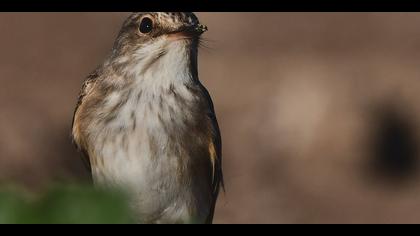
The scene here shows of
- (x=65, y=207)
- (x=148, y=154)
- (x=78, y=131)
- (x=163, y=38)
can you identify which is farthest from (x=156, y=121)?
(x=65, y=207)

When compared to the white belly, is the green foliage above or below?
above

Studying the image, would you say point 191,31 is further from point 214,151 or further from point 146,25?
point 214,151

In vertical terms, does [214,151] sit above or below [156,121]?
below

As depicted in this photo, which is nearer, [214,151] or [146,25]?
[146,25]

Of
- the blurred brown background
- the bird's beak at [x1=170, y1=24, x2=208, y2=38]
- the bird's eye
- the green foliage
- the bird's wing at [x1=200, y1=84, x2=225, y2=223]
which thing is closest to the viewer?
the green foliage

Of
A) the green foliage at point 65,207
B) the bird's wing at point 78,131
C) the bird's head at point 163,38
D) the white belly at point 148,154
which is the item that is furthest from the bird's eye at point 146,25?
the green foliage at point 65,207

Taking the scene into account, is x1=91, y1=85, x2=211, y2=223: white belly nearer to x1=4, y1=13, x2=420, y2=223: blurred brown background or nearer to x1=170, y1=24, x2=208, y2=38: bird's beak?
x1=170, y1=24, x2=208, y2=38: bird's beak

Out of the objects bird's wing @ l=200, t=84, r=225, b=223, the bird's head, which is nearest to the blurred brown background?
bird's wing @ l=200, t=84, r=225, b=223
